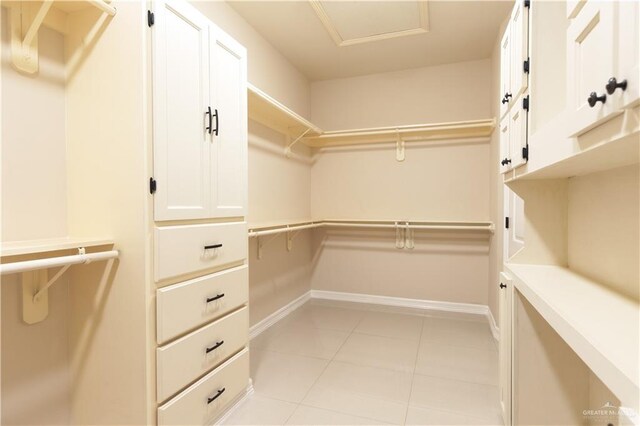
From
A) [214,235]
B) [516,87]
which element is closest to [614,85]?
[516,87]

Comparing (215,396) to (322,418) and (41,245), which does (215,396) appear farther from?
(41,245)

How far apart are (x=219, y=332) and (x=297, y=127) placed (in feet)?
7.21

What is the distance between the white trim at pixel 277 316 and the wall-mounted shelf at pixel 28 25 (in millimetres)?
2162

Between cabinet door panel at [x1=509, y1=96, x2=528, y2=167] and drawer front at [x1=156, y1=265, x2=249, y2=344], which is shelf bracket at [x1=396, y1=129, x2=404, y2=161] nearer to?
cabinet door panel at [x1=509, y1=96, x2=528, y2=167]

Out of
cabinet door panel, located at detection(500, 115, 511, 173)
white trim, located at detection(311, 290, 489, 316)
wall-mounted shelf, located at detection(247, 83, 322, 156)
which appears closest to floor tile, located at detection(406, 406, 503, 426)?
cabinet door panel, located at detection(500, 115, 511, 173)

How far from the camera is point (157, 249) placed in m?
1.24

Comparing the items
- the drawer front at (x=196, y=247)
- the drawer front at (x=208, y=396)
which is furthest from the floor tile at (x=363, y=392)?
the drawer front at (x=196, y=247)

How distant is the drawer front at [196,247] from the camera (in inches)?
49.7

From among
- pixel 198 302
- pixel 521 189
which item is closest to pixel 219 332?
pixel 198 302

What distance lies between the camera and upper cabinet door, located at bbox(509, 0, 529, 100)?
3.96 feet

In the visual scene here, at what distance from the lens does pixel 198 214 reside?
4.66 ft

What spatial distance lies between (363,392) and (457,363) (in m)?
0.78

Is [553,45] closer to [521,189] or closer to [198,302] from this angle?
[521,189]

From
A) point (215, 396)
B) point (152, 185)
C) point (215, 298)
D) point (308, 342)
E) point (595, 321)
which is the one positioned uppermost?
point (152, 185)
